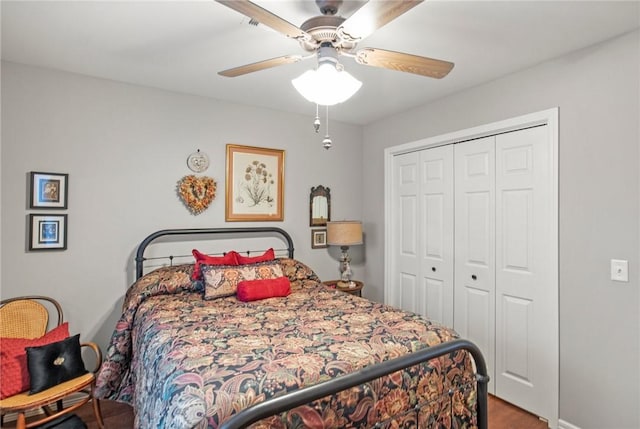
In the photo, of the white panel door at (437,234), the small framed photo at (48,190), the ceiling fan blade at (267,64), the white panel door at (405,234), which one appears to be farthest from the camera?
the white panel door at (405,234)

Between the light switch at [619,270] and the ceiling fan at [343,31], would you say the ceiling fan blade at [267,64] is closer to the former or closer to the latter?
the ceiling fan at [343,31]

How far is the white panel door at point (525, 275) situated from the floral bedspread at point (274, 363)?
Result: 106 cm

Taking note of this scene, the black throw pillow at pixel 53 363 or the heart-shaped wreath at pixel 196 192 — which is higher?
the heart-shaped wreath at pixel 196 192

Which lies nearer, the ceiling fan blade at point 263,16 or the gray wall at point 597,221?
the ceiling fan blade at point 263,16

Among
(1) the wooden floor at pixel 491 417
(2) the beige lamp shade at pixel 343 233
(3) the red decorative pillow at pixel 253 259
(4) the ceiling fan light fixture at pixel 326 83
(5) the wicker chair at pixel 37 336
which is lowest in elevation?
(1) the wooden floor at pixel 491 417

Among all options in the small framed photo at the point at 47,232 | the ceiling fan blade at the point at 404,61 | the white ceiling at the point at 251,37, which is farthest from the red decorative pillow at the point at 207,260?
the ceiling fan blade at the point at 404,61

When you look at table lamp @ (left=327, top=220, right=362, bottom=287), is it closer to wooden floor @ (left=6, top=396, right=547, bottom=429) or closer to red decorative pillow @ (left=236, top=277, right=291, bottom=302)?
red decorative pillow @ (left=236, top=277, right=291, bottom=302)

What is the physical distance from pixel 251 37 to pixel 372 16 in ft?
3.29

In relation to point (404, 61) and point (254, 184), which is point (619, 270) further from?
point (254, 184)

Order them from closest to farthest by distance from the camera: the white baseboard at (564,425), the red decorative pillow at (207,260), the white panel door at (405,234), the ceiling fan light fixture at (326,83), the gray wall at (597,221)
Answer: the ceiling fan light fixture at (326,83), the gray wall at (597,221), the white baseboard at (564,425), the red decorative pillow at (207,260), the white panel door at (405,234)

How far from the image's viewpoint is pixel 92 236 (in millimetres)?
2682

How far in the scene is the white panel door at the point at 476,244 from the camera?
281cm

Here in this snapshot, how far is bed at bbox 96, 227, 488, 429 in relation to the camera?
1.20 m

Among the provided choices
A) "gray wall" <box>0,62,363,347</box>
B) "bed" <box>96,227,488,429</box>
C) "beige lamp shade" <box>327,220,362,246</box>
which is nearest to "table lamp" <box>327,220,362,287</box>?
"beige lamp shade" <box>327,220,362,246</box>
